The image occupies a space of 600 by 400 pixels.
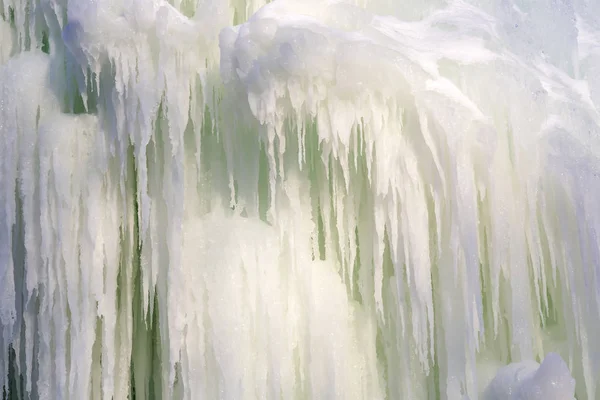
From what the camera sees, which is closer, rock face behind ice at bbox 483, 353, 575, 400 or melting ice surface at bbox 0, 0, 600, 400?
rock face behind ice at bbox 483, 353, 575, 400

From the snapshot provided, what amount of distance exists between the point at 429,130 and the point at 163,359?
2.14m

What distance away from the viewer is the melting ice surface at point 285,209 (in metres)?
3.79

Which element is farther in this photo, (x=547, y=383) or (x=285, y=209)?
(x=285, y=209)

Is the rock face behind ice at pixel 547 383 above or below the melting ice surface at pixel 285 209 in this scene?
below

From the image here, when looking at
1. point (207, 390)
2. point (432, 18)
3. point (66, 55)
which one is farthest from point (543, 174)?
point (66, 55)

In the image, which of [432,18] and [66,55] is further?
[432,18]

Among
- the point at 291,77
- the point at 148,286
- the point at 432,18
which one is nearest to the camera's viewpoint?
the point at 291,77

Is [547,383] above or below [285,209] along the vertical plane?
below

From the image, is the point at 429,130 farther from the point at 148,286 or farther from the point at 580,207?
the point at 148,286

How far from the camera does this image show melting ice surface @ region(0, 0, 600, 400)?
3.79 meters

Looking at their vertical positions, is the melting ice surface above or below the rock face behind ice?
above

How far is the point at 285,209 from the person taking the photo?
4.11 meters

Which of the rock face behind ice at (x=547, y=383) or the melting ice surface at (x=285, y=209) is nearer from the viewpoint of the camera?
the rock face behind ice at (x=547, y=383)

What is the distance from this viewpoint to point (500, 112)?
164 inches
